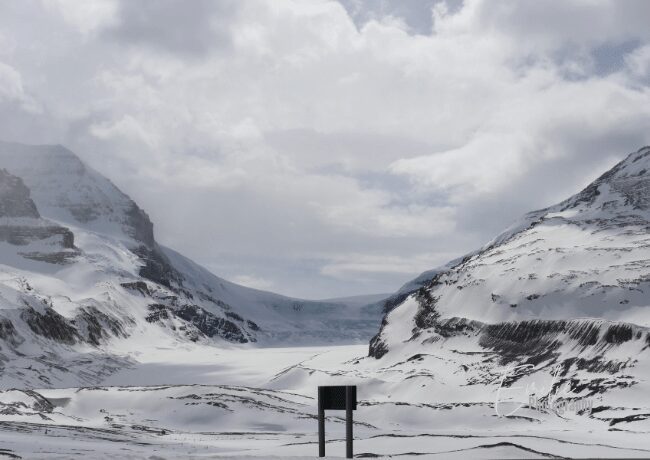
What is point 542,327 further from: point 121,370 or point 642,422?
point 121,370

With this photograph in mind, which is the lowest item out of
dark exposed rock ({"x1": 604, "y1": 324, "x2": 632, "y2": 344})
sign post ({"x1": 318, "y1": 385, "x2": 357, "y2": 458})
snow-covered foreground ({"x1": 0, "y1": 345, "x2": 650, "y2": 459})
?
snow-covered foreground ({"x1": 0, "y1": 345, "x2": 650, "y2": 459})

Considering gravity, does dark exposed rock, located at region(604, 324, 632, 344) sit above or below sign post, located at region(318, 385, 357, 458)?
above

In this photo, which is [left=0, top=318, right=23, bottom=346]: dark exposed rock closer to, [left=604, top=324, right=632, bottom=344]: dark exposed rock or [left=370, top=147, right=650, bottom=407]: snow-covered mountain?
[left=370, top=147, right=650, bottom=407]: snow-covered mountain

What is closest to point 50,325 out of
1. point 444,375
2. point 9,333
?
point 9,333

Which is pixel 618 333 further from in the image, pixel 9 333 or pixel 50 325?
pixel 50 325

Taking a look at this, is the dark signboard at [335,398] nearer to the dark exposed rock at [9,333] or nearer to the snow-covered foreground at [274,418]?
the snow-covered foreground at [274,418]

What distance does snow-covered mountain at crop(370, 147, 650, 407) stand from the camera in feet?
311

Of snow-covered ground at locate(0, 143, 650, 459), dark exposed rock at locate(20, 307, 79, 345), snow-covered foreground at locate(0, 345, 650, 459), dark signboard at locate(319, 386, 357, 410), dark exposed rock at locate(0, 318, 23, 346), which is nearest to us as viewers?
dark signboard at locate(319, 386, 357, 410)

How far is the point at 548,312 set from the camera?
11412 cm

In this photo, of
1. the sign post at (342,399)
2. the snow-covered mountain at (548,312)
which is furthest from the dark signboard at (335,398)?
the snow-covered mountain at (548,312)

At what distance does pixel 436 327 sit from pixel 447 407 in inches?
2173

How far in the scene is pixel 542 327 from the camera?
363ft

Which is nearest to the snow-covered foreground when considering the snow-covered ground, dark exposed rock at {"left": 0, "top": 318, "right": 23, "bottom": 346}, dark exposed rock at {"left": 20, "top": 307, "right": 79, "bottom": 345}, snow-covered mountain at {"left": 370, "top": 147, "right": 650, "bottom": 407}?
the snow-covered ground

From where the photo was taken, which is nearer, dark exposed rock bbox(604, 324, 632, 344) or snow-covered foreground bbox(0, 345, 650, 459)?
snow-covered foreground bbox(0, 345, 650, 459)
